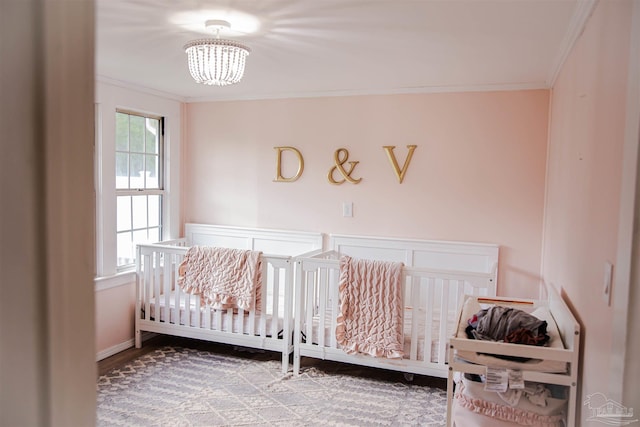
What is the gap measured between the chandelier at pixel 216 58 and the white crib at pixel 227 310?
1326 mm

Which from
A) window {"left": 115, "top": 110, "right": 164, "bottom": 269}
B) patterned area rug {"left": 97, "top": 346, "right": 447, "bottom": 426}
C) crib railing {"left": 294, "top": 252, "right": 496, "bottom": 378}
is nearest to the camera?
patterned area rug {"left": 97, "top": 346, "right": 447, "bottom": 426}

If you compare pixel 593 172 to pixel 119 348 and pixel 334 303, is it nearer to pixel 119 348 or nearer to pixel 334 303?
pixel 334 303

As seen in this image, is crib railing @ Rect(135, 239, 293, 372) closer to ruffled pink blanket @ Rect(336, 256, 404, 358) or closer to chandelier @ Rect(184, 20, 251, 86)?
ruffled pink blanket @ Rect(336, 256, 404, 358)

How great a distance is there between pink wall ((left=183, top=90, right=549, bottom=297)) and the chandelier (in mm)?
1508

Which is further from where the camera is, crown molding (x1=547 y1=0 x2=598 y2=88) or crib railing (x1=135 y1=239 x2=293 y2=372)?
crib railing (x1=135 y1=239 x2=293 y2=372)

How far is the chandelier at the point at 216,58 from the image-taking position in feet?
7.93

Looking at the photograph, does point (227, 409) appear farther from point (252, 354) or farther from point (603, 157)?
point (603, 157)

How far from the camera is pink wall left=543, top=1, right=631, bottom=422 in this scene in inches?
53.3

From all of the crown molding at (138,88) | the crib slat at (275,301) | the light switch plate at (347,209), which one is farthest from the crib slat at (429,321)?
the crown molding at (138,88)

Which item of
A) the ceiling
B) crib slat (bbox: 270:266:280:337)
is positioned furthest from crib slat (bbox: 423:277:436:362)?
the ceiling

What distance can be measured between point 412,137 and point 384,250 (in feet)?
3.03

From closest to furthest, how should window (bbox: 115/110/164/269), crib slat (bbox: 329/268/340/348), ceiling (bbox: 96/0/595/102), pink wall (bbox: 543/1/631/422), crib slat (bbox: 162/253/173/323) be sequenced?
1. pink wall (bbox: 543/1/631/422)
2. ceiling (bbox: 96/0/595/102)
3. crib slat (bbox: 329/268/340/348)
4. crib slat (bbox: 162/253/173/323)
5. window (bbox: 115/110/164/269)

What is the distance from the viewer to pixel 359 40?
8.10 feet

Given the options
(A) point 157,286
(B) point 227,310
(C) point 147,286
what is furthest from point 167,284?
(B) point 227,310
